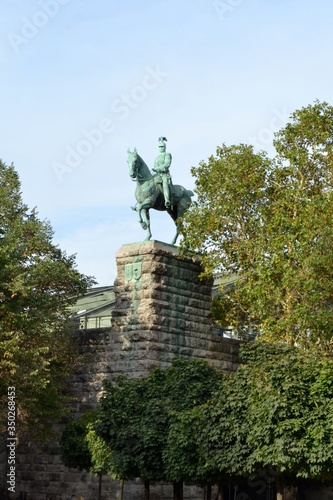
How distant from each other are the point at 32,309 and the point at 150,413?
5.60 m

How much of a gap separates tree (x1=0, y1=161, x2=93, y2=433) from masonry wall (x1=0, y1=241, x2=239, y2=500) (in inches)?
43.9

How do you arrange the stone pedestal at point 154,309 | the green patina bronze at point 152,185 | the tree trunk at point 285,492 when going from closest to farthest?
1. the tree trunk at point 285,492
2. the stone pedestal at point 154,309
3. the green patina bronze at point 152,185

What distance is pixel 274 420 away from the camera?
23016 mm

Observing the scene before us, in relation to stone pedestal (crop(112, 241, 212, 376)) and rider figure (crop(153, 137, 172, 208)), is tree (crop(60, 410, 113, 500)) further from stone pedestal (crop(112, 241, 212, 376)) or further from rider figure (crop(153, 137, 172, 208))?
rider figure (crop(153, 137, 172, 208))

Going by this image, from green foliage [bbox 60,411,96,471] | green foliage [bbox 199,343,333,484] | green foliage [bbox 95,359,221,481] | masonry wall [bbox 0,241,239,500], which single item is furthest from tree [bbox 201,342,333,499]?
masonry wall [bbox 0,241,239,500]

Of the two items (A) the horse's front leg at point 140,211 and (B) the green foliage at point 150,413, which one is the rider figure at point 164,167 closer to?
(A) the horse's front leg at point 140,211

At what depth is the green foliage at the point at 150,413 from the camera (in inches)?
1022

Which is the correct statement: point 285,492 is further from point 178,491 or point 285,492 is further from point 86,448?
point 86,448

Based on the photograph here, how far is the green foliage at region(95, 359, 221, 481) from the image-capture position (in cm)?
2595

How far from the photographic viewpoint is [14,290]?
28.4 meters

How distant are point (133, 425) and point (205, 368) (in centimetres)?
261

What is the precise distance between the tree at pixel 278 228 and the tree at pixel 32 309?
5204 millimetres

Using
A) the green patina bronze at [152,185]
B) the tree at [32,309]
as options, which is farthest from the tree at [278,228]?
the tree at [32,309]

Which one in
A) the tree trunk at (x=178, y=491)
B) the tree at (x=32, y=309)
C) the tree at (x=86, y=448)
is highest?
the tree at (x=32, y=309)
